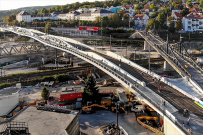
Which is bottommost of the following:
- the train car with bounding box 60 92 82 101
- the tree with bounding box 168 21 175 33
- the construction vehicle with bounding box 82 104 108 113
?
the construction vehicle with bounding box 82 104 108 113

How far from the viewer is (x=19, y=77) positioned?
32781 mm

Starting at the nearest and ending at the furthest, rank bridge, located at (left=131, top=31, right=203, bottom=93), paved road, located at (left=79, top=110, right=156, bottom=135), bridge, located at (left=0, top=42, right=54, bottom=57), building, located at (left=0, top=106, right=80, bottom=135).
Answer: building, located at (left=0, top=106, right=80, bottom=135), paved road, located at (left=79, top=110, right=156, bottom=135), bridge, located at (left=131, top=31, right=203, bottom=93), bridge, located at (left=0, top=42, right=54, bottom=57)

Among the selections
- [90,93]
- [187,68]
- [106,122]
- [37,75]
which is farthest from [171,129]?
[37,75]

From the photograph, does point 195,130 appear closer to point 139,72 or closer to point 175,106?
point 175,106

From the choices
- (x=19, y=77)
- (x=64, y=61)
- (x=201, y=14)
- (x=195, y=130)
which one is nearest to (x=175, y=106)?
(x=195, y=130)

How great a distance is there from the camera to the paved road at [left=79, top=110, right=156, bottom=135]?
1788 centimetres

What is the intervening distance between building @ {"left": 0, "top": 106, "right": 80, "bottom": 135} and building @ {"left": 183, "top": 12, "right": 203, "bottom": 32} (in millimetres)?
57131

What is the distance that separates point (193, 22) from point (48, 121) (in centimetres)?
5995

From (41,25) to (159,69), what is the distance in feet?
184

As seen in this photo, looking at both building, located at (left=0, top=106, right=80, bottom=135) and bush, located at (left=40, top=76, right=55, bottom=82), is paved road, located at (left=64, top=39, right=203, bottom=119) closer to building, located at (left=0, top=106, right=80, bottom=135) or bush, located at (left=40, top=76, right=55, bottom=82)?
building, located at (left=0, top=106, right=80, bottom=135)

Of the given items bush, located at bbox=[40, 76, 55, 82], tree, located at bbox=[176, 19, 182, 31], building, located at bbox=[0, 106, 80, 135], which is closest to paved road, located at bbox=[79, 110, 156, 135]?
building, located at bbox=[0, 106, 80, 135]

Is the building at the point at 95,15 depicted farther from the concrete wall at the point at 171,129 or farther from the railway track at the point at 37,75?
the concrete wall at the point at 171,129

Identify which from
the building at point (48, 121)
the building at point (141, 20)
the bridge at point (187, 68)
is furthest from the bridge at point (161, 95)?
the building at point (141, 20)

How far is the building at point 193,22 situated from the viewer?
63781 millimetres
